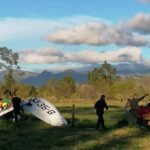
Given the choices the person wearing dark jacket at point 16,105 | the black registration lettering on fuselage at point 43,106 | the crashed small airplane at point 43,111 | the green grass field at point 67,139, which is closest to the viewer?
the green grass field at point 67,139

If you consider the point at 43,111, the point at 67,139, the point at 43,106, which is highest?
the point at 43,106

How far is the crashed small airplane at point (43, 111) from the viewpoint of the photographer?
31.3 metres

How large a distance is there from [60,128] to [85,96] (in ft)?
457

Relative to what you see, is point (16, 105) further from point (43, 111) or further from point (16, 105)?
point (43, 111)

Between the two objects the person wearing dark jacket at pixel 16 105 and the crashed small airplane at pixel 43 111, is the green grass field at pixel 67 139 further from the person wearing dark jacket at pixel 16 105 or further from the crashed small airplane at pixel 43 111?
the person wearing dark jacket at pixel 16 105

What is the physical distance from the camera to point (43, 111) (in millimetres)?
32312

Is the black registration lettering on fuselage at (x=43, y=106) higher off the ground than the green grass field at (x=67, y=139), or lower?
higher

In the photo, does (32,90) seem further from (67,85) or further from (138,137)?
(138,137)

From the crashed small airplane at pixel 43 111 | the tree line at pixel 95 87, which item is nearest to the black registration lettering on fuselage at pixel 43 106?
the crashed small airplane at pixel 43 111

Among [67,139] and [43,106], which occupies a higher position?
[43,106]

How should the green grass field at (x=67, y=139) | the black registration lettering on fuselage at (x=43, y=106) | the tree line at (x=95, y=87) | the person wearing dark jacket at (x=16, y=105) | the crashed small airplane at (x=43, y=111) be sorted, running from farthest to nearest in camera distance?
the tree line at (x=95, y=87) < the black registration lettering on fuselage at (x=43, y=106) < the person wearing dark jacket at (x=16, y=105) < the crashed small airplane at (x=43, y=111) < the green grass field at (x=67, y=139)

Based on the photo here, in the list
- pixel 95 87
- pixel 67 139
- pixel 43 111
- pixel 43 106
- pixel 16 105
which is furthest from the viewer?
pixel 95 87

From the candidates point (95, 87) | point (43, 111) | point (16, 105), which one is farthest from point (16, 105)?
point (95, 87)

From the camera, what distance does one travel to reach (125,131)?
27438 mm
